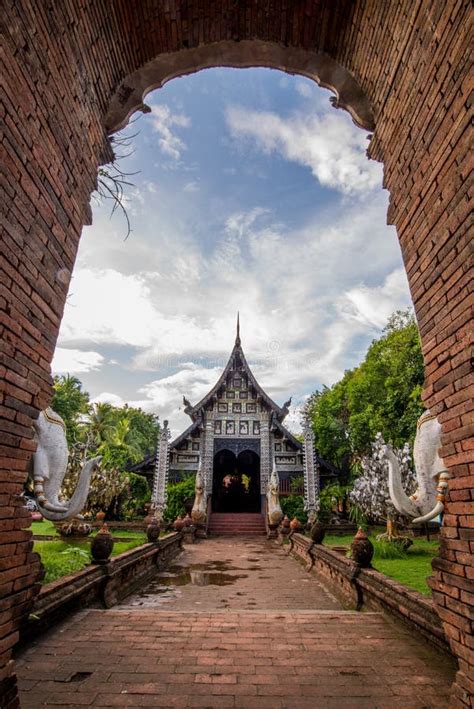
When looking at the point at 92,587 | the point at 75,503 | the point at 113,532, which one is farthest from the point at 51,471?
the point at 113,532

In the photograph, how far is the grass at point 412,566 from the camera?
6895 millimetres

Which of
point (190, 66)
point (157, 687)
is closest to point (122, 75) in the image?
point (190, 66)

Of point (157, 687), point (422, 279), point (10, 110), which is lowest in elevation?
point (157, 687)

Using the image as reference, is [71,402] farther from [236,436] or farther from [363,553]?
[363,553]

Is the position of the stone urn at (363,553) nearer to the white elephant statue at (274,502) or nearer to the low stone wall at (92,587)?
the low stone wall at (92,587)

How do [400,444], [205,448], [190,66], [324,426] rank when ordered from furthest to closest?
[324,426] → [205,448] → [400,444] → [190,66]

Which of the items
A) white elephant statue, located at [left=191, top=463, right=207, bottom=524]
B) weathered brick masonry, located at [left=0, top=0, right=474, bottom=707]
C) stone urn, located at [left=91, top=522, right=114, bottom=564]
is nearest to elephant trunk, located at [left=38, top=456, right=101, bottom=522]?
weathered brick masonry, located at [left=0, top=0, right=474, bottom=707]

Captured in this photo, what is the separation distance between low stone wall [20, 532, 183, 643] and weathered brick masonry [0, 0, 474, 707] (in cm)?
214

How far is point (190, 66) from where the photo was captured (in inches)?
159

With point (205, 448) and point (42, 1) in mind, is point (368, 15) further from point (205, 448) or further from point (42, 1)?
point (205, 448)

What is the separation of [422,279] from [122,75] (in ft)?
11.6

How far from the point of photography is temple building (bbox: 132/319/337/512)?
65.7 ft

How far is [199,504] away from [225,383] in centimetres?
702

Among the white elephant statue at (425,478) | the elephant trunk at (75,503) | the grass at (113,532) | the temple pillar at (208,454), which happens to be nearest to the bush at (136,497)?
the grass at (113,532)
